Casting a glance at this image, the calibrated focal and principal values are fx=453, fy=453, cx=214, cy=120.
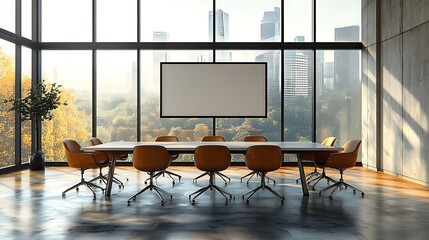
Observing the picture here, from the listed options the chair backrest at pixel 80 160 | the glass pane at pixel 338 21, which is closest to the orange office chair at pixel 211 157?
the chair backrest at pixel 80 160

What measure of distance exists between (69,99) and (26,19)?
2.09 m

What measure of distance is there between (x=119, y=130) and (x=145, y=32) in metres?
2.48

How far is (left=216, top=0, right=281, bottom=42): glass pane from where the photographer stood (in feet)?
36.3

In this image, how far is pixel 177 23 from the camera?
439 inches

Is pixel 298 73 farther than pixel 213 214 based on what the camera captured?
Yes

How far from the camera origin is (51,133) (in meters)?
11.1

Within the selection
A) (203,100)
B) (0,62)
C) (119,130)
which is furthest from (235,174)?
(0,62)

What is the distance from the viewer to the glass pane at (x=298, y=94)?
36.3 feet

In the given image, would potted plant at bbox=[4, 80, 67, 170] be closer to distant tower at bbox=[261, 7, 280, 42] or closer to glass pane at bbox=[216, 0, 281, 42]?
glass pane at bbox=[216, 0, 281, 42]

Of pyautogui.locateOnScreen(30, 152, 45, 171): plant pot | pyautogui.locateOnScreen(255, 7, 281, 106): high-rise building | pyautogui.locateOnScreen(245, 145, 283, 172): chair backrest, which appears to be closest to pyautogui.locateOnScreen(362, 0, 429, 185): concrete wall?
pyautogui.locateOnScreen(255, 7, 281, 106): high-rise building

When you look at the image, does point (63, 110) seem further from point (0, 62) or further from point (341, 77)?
point (341, 77)

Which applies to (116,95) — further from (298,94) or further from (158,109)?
(298,94)

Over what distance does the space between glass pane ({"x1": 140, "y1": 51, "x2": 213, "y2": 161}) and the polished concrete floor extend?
3.13 meters

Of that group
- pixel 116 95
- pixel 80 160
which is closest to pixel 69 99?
pixel 116 95
